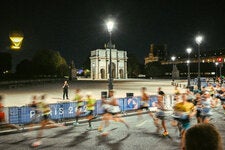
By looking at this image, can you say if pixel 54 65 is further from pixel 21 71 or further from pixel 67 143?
pixel 67 143

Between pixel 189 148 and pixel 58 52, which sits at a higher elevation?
pixel 58 52

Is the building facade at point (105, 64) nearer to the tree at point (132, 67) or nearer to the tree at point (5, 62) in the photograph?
the tree at point (132, 67)

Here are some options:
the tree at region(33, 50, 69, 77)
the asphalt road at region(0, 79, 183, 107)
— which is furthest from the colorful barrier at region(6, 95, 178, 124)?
the tree at region(33, 50, 69, 77)

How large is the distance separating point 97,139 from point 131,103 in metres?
8.53

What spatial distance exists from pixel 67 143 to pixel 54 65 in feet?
319

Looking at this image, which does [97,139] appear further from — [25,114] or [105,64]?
[105,64]

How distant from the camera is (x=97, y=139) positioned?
11.3 meters

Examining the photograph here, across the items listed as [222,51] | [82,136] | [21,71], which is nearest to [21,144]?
[82,136]

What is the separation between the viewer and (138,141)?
10773 mm

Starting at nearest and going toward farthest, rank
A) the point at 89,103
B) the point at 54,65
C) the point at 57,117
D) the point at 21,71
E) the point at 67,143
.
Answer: the point at 67,143
the point at 89,103
the point at 57,117
the point at 54,65
the point at 21,71

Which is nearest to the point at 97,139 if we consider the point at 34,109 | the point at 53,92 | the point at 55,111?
the point at 34,109

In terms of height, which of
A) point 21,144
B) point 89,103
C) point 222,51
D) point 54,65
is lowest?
point 21,144

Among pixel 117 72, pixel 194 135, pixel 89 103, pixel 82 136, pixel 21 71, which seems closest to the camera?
pixel 194 135

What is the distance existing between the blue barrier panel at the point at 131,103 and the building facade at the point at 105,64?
107921mm
